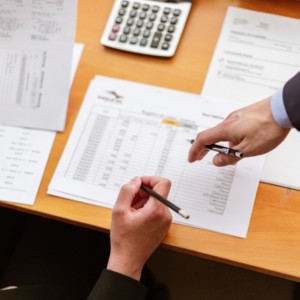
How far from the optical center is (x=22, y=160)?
93 cm

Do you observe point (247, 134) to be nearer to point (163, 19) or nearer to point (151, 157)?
point (151, 157)

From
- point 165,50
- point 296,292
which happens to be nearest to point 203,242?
point 165,50

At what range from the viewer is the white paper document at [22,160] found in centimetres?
89

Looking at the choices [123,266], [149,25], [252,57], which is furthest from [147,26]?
[123,266]

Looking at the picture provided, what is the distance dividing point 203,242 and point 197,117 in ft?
0.82

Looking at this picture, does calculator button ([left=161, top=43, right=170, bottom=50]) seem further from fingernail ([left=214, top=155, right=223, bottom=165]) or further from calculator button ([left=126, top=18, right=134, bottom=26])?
fingernail ([left=214, top=155, right=223, bottom=165])

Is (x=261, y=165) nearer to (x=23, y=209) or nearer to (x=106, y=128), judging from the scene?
(x=106, y=128)

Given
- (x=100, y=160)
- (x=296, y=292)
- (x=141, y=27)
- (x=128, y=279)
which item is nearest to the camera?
(x=128, y=279)

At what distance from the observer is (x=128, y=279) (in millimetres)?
803

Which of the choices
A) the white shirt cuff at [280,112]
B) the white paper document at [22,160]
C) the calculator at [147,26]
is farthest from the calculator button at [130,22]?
the white shirt cuff at [280,112]

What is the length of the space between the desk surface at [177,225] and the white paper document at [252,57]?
0.07ft

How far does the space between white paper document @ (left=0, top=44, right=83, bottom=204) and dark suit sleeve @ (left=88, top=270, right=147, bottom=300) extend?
204mm

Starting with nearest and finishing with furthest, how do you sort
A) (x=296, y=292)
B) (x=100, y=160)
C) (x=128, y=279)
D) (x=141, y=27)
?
1. (x=128, y=279)
2. (x=100, y=160)
3. (x=141, y=27)
4. (x=296, y=292)

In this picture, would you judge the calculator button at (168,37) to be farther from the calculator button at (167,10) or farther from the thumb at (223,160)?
the thumb at (223,160)
